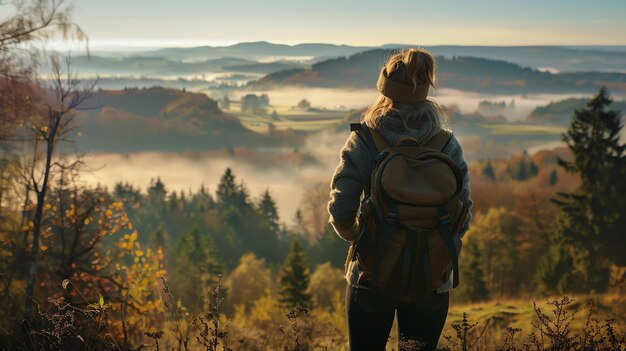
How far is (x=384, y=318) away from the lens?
3020 millimetres

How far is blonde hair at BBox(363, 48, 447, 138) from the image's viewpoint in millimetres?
2941

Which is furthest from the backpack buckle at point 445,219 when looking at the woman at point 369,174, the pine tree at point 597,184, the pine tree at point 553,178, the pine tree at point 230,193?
the pine tree at point 553,178

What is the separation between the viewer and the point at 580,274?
101ft

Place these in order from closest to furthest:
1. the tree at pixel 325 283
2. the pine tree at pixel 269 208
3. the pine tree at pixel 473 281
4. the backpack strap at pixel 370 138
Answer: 1. the backpack strap at pixel 370 138
2. the pine tree at pixel 473 281
3. the tree at pixel 325 283
4. the pine tree at pixel 269 208

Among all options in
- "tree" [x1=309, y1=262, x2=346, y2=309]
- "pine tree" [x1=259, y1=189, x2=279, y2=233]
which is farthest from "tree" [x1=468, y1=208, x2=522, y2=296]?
"pine tree" [x1=259, y1=189, x2=279, y2=233]

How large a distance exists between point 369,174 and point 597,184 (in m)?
29.2

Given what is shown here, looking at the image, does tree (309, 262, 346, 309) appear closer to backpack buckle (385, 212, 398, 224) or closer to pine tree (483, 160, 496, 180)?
backpack buckle (385, 212, 398, 224)

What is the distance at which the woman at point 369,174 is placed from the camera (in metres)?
2.93

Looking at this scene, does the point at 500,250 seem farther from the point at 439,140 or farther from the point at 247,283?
the point at 439,140

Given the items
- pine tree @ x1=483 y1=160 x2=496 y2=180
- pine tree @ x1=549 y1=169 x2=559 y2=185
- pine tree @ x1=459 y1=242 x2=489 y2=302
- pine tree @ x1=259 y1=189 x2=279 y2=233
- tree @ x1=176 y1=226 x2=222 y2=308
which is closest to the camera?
pine tree @ x1=459 y1=242 x2=489 y2=302

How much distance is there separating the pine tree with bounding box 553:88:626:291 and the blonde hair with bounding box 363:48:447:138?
2766cm

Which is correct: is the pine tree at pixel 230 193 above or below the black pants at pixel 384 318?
below

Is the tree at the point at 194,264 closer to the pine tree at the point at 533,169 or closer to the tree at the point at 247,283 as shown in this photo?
the tree at the point at 247,283

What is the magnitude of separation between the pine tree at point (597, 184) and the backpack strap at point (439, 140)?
2765cm
